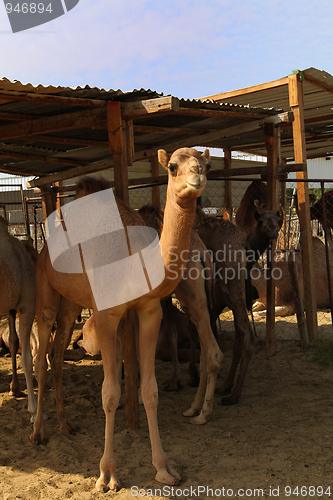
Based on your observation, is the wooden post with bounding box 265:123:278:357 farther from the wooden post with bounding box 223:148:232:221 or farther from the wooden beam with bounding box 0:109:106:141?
the wooden post with bounding box 223:148:232:221

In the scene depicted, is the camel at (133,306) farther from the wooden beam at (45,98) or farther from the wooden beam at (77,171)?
the wooden beam at (77,171)

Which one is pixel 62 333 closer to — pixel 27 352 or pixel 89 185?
pixel 27 352

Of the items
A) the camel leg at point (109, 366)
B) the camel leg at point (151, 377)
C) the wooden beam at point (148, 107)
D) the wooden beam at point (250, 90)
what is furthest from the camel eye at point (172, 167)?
the wooden beam at point (250, 90)

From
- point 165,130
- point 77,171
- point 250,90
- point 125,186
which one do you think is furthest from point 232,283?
point 250,90

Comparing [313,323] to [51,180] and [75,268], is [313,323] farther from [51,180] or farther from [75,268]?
[51,180]

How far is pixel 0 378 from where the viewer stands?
5555 millimetres

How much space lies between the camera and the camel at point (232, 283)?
14.7ft

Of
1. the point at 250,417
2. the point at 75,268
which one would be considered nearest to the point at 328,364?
the point at 250,417

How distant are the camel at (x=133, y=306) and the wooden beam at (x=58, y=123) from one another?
2.27ft

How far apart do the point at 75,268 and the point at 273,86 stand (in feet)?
14.9

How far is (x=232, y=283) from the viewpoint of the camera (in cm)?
454

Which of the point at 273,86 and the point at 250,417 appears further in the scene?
the point at 273,86

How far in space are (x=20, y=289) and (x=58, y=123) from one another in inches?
69.6

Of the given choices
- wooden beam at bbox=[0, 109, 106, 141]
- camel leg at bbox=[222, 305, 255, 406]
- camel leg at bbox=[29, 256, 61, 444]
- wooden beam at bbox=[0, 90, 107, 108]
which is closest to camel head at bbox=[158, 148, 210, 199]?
wooden beam at bbox=[0, 90, 107, 108]
